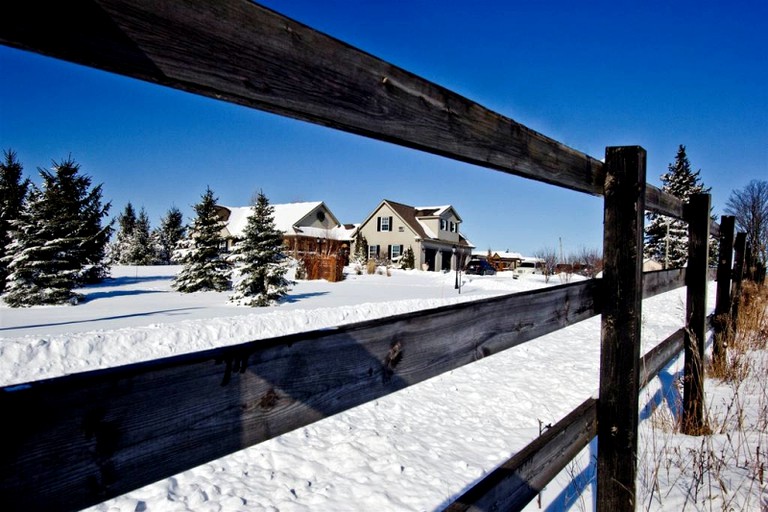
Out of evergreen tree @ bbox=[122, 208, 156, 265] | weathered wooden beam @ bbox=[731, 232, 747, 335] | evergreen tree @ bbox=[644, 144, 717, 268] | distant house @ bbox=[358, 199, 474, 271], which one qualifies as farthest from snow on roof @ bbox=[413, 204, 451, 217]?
weathered wooden beam @ bbox=[731, 232, 747, 335]

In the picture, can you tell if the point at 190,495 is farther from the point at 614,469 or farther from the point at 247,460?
the point at 614,469

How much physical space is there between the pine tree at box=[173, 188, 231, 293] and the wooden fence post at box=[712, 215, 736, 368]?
53.7ft

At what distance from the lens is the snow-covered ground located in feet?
11.5

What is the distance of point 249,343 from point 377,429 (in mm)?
4397

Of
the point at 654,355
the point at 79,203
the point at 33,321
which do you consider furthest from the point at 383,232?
the point at 654,355

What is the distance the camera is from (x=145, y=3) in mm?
838

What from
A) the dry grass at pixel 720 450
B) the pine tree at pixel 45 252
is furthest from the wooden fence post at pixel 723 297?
the pine tree at pixel 45 252

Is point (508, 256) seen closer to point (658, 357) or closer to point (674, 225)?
point (674, 225)

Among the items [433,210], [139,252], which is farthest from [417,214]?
[139,252]

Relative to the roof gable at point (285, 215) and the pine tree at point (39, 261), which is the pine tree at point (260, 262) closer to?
the pine tree at point (39, 261)

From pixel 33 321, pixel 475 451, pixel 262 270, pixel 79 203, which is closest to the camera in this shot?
pixel 475 451

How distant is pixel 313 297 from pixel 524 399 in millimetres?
11092

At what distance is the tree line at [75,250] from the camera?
1423cm

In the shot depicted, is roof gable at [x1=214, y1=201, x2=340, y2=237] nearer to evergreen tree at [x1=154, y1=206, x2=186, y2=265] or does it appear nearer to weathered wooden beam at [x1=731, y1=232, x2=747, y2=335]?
evergreen tree at [x1=154, y1=206, x2=186, y2=265]
